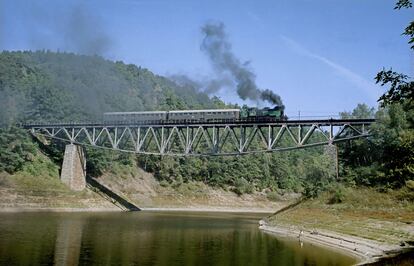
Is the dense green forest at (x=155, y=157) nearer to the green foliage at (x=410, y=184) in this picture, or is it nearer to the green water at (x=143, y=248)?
the green foliage at (x=410, y=184)

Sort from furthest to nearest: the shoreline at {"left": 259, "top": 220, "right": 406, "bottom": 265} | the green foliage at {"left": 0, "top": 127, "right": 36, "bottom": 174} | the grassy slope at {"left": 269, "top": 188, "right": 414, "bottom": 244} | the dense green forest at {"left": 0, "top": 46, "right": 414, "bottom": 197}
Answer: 1. the green foliage at {"left": 0, "top": 127, "right": 36, "bottom": 174}
2. the dense green forest at {"left": 0, "top": 46, "right": 414, "bottom": 197}
3. the grassy slope at {"left": 269, "top": 188, "right": 414, "bottom": 244}
4. the shoreline at {"left": 259, "top": 220, "right": 406, "bottom": 265}

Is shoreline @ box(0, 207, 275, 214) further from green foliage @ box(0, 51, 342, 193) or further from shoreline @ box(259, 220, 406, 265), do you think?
shoreline @ box(259, 220, 406, 265)

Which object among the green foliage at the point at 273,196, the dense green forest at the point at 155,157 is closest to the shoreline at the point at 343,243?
Result: the dense green forest at the point at 155,157

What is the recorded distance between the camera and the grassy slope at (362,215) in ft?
125

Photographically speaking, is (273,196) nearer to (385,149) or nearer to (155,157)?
(155,157)

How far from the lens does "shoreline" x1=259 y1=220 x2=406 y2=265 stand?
105 ft

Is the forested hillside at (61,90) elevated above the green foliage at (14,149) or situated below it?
above

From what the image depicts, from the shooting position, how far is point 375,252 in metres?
33.6

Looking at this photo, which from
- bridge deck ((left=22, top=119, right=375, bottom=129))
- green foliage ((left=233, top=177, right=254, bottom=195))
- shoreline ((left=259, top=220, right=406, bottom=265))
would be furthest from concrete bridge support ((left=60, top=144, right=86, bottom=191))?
shoreline ((left=259, top=220, right=406, bottom=265))

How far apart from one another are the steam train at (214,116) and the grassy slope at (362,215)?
17013 millimetres

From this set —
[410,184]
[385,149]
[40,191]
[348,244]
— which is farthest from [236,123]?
[348,244]

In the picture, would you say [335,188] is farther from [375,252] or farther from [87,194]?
[87,194]

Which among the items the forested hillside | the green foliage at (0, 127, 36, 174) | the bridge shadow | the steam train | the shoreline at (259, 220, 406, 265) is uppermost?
the forested hillside

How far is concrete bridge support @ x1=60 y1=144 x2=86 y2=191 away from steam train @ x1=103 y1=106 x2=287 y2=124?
10.9 m
